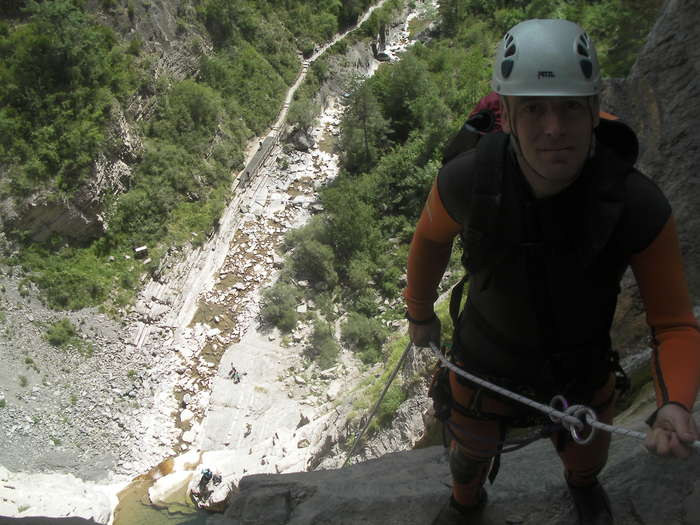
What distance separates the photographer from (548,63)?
1.65m

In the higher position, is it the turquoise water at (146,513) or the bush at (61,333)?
the bush at (61,333)

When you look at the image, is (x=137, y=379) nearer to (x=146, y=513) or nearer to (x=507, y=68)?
(x=146, y=513)

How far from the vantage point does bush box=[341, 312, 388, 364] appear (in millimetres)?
13260

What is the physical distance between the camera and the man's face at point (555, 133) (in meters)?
1.60

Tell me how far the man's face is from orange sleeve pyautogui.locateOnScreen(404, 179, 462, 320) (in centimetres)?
38

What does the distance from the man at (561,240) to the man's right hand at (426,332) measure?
297mm

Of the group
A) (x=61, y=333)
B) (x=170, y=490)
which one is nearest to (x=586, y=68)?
(x=170, y=490)

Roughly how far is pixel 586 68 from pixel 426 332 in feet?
4.25

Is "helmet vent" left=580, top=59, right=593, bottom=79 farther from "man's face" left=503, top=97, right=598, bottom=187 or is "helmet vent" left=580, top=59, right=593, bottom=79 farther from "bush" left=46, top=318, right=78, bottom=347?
"bush" left=46, top=318, right=78, bottom=347

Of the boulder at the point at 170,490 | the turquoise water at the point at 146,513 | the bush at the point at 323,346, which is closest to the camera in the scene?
the turquoise water at the point at 146,513

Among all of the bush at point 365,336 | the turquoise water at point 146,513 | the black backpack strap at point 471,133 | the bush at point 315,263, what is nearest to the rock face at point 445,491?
the black backpack strap at point 471,133

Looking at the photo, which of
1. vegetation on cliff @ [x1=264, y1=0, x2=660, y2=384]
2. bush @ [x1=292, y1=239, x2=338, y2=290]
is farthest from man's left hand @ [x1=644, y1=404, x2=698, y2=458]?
bush @ [x1=292, y1=239, x2=338, y2=290]

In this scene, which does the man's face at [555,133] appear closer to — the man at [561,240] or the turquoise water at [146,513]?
the man at [561,240]

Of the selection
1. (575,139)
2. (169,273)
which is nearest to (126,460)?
(169,273)
